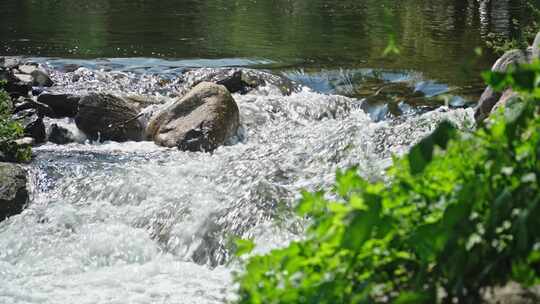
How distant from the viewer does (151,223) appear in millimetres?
7430

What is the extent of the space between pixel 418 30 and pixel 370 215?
16.6 m

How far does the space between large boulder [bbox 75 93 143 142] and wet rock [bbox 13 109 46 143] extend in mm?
562

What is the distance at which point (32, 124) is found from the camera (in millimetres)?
10258

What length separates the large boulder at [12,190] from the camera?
7.85 m

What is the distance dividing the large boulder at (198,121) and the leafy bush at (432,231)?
24.6ft

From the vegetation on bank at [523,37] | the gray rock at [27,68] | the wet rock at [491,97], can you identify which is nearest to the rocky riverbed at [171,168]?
the gray rock at [27,68]

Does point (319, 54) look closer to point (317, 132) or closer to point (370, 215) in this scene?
point (317, 132)

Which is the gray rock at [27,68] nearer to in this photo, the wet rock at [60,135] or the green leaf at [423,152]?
the wet rock at [60,135]

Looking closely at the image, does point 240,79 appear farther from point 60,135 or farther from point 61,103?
point 60,135

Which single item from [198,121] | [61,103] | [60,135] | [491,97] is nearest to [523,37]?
[491,97]

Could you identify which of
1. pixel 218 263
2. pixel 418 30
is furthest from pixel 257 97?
pixel 418 30

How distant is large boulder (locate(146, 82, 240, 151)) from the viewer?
9.77m

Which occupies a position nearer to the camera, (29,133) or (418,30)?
(29,133)

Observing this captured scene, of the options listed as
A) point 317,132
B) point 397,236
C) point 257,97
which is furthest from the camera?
point 257,97
